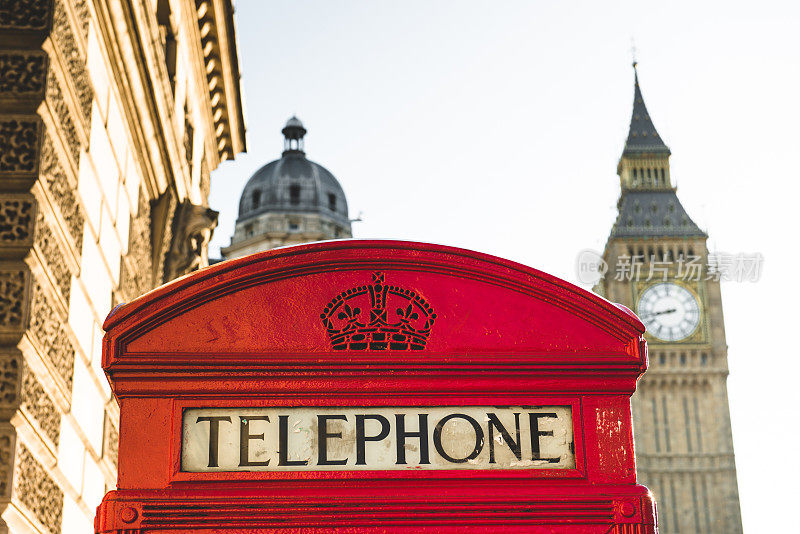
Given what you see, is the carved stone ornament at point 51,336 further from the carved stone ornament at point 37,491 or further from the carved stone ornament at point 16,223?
the carved stone ornament at point 37,491

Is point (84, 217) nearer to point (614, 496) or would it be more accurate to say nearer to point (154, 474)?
point (154, 474)

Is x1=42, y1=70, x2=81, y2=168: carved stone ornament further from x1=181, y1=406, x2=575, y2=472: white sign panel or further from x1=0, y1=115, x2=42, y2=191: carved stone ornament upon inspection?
x1=181, y1=406, x2=575, y2=472: white sign panel

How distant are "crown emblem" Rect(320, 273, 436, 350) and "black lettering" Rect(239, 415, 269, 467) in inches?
10.2

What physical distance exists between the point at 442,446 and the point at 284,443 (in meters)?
0.37

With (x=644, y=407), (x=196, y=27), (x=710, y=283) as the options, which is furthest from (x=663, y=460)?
(x=196, y=27)

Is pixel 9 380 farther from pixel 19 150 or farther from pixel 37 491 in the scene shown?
pixel 19 150

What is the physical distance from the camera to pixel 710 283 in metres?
60.4

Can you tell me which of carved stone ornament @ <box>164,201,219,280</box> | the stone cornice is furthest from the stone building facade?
the stone cornice

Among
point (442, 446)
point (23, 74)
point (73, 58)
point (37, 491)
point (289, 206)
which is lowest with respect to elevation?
point (442, 446)

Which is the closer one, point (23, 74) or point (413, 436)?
point (413, 436)

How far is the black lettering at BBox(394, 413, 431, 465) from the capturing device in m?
2.67

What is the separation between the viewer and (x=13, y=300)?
4902mm

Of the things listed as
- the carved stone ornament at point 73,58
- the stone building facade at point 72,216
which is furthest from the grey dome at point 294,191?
the carved stone ornament at point 73,58

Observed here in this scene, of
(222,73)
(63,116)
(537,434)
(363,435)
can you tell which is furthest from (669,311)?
(363,435)
